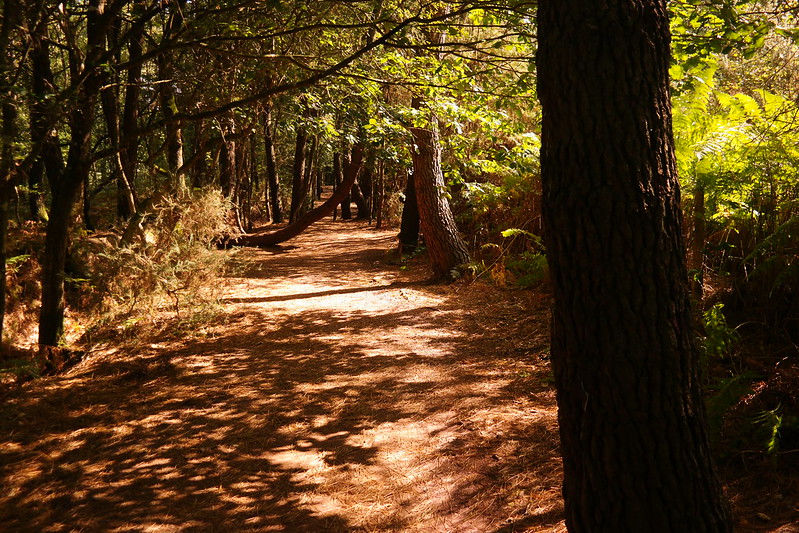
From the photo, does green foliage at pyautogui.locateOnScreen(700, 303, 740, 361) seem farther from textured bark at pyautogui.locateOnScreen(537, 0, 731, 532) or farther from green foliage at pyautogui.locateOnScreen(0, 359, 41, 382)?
green foliage at pyautogui.locateOnScreen(0, 359, 41, 382)

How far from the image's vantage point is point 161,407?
489 cm

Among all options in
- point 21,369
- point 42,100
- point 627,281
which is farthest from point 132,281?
point 627,281

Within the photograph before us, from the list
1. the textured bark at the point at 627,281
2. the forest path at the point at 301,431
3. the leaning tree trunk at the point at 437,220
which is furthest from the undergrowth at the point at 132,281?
the textured bark at the point at 627,281

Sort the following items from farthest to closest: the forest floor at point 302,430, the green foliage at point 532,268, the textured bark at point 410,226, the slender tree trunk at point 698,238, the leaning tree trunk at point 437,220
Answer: the textured bark at point 410,226
the leaning tree trunk at point 437,220
the green foliage at point 532,268
the slender tree trunk at point 698,238
the forest floor at point 302,430

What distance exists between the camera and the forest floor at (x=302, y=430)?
319 centimetres

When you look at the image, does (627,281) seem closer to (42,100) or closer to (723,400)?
(723,400)

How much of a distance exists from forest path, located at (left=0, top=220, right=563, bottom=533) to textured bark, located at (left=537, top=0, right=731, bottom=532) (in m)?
0.96

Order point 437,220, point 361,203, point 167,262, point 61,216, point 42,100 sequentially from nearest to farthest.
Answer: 1. point 42,100
2. point 61,216
3. point 167,262
4. point 437,220
5. point 361,203

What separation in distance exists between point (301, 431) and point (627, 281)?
10.6 ft

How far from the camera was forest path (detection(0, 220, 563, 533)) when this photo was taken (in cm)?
321

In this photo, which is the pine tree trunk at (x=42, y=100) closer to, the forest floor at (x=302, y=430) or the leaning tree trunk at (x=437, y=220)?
the forest floor at (x=302, y=430)

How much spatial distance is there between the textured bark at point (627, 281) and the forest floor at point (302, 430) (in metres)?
0.84

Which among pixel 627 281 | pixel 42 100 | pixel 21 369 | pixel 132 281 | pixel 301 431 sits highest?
pixel 42 100

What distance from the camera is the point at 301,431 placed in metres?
4.27
